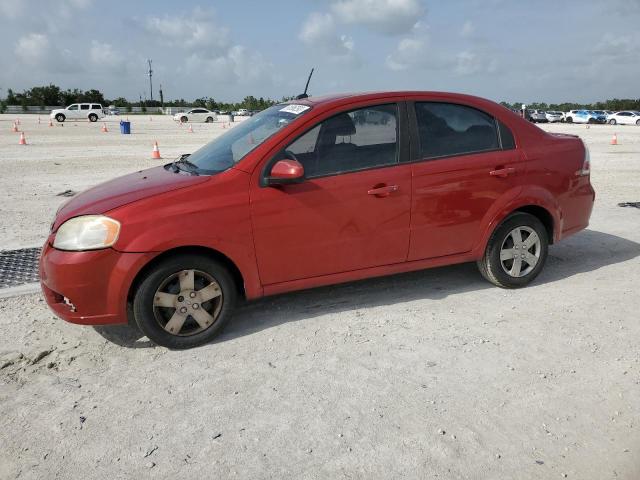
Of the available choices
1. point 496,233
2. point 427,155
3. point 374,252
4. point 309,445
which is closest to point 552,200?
point 496,233

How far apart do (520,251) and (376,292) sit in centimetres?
134

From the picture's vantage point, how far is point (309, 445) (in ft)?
9.12

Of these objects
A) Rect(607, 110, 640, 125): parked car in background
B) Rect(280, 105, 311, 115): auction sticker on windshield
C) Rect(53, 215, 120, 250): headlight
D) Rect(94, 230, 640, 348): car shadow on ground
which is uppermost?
Rect(607, 110, 640, 125): parked car in background

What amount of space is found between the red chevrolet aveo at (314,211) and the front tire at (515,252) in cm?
1

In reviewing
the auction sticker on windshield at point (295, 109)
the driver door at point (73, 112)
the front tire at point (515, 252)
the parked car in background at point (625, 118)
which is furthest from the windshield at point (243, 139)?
the driver door at point (73, 112)

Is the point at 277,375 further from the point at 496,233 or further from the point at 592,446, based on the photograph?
the point at 496,233

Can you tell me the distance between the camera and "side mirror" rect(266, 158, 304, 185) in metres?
3.78

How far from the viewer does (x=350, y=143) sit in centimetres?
421

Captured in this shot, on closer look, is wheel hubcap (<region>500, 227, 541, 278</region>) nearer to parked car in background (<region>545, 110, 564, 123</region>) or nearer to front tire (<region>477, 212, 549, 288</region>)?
front tire (<region>477, 212, 549, 288</region>)

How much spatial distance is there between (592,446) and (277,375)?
5.98 feet

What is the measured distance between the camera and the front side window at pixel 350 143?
4.06m

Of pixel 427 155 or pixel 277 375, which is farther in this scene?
pixel 427 155

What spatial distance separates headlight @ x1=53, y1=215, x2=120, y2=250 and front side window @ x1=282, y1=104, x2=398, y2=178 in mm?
1324

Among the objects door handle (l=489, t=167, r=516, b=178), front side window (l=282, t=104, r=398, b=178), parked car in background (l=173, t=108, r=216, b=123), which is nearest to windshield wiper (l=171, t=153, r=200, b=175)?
front side window (l=282, t=104, r=398, b=178)
